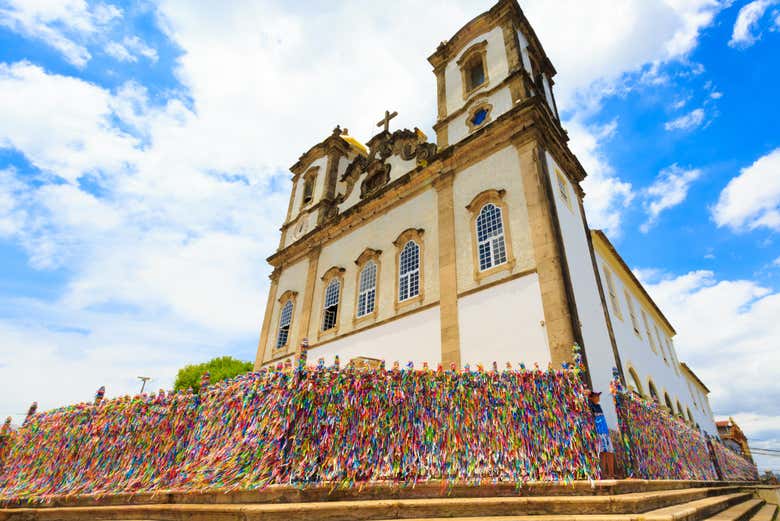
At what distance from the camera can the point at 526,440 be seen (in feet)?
19.2

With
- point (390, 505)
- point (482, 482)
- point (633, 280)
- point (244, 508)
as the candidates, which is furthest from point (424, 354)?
point (633, 280)

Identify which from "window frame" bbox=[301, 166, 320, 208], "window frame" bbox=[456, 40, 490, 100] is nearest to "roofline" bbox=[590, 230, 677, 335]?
"window frame" bbox=[456, 40, 490, 100]

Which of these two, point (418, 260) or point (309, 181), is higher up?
point (309, 181)

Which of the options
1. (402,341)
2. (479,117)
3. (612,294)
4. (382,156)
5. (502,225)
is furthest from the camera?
(382,156)

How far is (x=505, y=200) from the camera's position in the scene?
459 inches

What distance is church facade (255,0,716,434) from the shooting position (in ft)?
33.0

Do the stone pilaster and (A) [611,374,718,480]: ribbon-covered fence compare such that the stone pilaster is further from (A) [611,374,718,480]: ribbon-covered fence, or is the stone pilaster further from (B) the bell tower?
(A) [611,374,718,480]: ribbon-covered fence

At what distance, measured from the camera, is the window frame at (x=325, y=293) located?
→ 15281 millimetres

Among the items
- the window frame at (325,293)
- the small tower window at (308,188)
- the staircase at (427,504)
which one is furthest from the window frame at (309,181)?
the staircase at (427,504)

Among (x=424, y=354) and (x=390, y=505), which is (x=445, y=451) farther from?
(x=424, y=354)

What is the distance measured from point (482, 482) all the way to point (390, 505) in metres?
1.45

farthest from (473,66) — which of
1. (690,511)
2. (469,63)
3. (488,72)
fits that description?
(690,511)

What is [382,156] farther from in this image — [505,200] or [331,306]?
[505,200]

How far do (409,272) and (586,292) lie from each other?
5439mm
